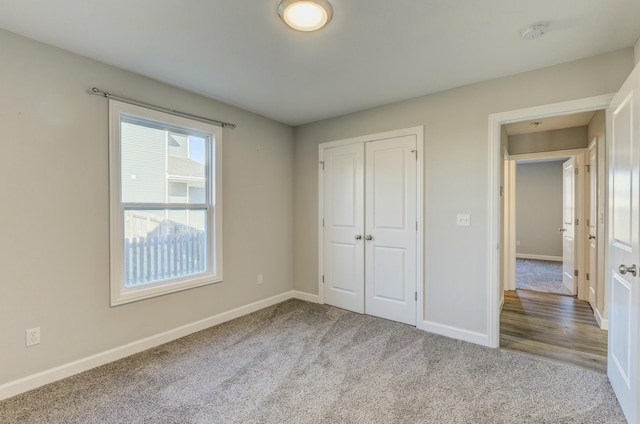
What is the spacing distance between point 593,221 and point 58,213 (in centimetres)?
557

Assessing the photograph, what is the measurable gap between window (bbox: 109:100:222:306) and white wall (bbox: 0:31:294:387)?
10cm

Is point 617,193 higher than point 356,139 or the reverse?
the reverse

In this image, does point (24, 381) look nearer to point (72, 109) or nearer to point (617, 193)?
point (72, 109)

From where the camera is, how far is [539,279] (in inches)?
215

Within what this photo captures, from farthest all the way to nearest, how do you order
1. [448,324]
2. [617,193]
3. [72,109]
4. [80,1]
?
[448,324] → [72,109] → [617,193] → [80,1]

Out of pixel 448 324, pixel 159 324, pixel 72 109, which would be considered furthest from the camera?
pixel 448 324

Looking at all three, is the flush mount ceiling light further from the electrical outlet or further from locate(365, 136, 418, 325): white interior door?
the electrical outlet

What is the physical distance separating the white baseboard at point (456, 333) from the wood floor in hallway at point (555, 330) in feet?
0.61

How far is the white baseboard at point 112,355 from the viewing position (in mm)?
2062

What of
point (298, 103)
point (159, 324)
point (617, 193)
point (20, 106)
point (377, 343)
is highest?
point (298, 103)

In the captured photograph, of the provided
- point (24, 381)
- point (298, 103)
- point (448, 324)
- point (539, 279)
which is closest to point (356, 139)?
point (298, 103)

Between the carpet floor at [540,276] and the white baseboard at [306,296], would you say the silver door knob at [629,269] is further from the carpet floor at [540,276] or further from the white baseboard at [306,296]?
the carpet floor at [540,276]

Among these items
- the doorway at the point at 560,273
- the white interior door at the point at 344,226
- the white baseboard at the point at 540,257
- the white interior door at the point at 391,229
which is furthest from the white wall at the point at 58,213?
the white baseboard at the point at 540,257

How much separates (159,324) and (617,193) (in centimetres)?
377
